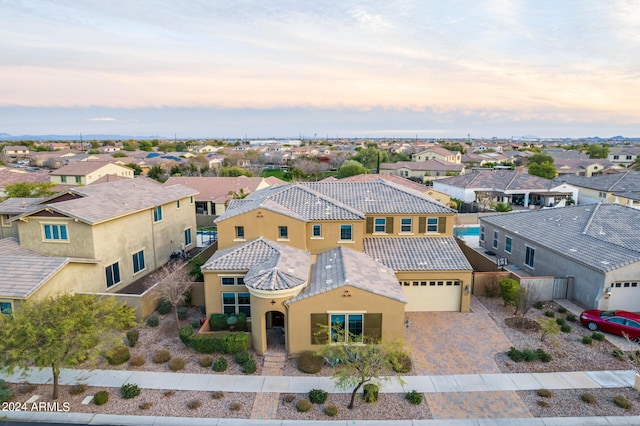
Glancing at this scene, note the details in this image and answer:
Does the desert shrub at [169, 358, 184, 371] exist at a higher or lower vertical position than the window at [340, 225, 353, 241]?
lower

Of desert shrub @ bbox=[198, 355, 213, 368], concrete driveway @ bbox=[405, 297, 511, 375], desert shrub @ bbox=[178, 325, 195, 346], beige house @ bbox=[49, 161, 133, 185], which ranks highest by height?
beige house @ bbox=[49, 161, 133, 185]

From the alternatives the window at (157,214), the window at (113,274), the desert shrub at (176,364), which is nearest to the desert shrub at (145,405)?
the desert shrub at (176,364)

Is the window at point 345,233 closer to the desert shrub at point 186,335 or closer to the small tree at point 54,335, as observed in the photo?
the desert shrub at point 186,335

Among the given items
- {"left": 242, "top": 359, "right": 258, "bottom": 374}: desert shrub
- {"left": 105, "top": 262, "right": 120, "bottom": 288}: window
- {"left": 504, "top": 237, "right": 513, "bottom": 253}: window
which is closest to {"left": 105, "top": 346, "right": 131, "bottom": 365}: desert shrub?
{"left": 242, "top": 359, "right": 258, "bottom": 374}: desert shrub

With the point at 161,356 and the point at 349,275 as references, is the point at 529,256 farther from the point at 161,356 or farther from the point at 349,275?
the point at 161,356

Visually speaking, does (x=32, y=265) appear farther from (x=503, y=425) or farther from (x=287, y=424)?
(x=503, y=425)

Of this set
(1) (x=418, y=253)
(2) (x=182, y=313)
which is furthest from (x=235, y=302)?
(1) (x=418, y=253)

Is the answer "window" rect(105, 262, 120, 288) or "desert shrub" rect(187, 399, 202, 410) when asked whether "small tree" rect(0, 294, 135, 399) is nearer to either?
"desert shrub" rect(187, 399, 202, 410)

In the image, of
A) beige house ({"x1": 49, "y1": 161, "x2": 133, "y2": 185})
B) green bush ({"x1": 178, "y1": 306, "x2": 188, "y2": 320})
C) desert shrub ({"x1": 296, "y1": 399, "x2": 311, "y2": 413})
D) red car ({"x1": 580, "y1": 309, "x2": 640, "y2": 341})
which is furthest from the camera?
beige house ({"x1": 49, "y1": 161, "x2": 133, "y2": 185})
